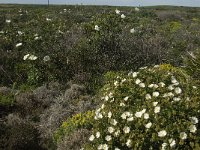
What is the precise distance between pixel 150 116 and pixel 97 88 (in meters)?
5.29

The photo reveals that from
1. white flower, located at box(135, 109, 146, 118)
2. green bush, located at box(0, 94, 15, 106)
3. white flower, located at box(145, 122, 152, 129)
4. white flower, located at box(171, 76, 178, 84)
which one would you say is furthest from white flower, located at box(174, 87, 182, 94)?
green bush, located at box(0, 94, 15, 106)

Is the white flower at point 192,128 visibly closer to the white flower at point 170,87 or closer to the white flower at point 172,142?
the white flower at point 172,142

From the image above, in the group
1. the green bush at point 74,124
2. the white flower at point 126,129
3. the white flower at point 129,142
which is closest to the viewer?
the white flower at point 129,142

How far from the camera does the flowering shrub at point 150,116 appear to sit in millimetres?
6789

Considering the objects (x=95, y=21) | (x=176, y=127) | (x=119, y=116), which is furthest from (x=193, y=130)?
(x=95, y=21)

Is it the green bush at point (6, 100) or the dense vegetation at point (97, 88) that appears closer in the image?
the dense vegetation at point (97, 88)

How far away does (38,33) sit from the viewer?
54.6ft

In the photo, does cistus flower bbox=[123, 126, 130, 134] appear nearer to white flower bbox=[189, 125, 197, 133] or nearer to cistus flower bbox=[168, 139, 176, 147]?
cistus flower bbox=[168, 139, 176, 147]

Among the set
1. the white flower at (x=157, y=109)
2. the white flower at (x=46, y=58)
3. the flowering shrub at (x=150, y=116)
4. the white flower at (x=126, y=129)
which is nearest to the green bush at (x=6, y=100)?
the white flower at (x=46, y=58)

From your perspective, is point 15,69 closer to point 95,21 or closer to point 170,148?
point 95,21

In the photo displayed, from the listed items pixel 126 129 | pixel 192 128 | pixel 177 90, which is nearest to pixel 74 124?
pixel 126 129

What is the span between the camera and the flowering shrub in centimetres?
679

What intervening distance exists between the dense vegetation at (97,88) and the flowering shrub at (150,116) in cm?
1

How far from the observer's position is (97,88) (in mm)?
12336
